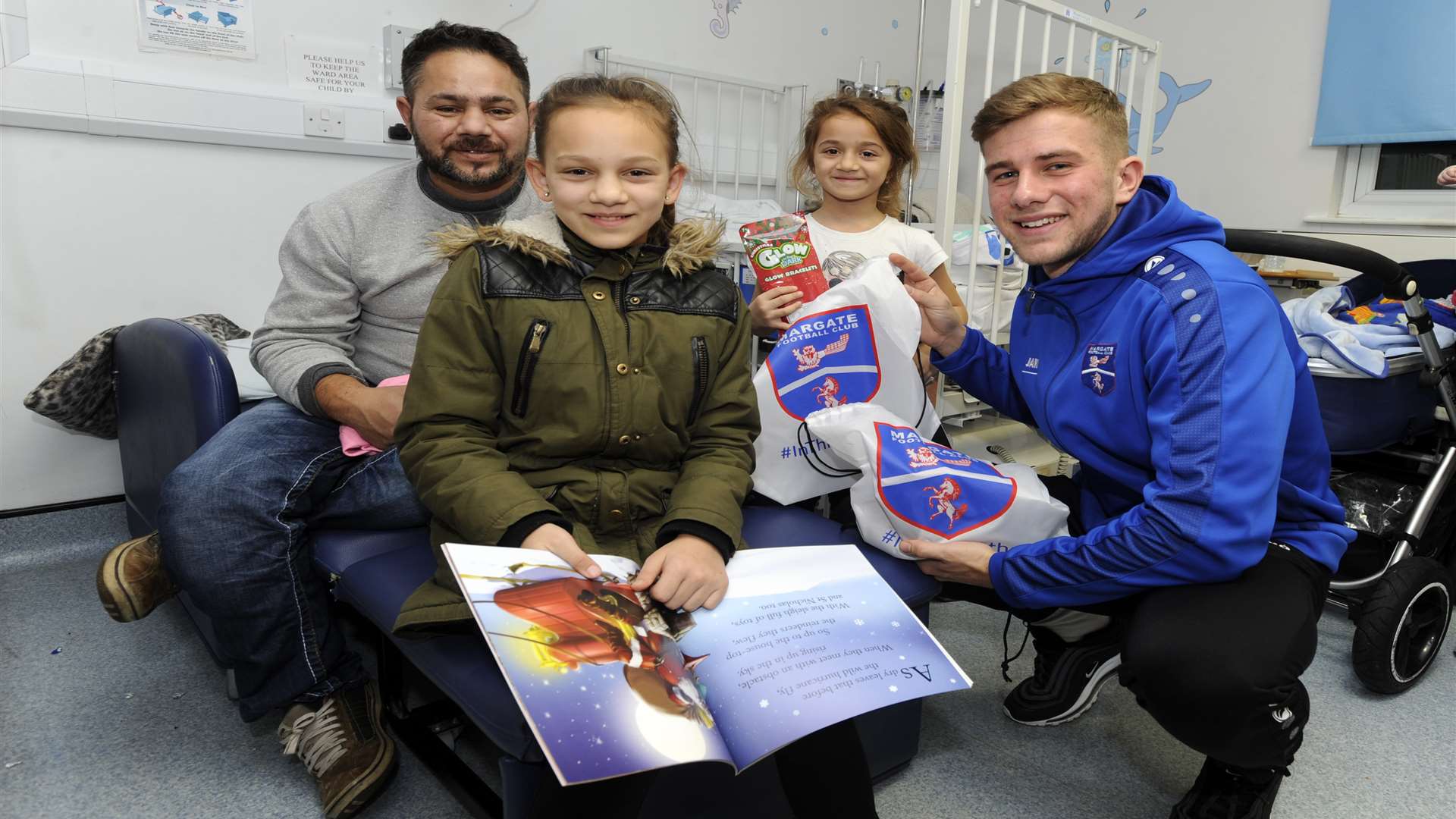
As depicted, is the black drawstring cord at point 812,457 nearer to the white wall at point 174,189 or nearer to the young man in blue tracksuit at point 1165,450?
the young man in blue tracksuit at point 1165,450

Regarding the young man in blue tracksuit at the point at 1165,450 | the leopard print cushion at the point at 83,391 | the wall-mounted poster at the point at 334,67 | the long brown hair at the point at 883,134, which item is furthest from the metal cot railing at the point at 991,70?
the leopard print cushion at the point at 83,391

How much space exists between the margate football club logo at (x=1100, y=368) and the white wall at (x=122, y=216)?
1993 millimetres

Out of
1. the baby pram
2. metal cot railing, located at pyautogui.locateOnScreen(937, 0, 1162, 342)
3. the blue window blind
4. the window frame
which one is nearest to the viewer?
the baby pram

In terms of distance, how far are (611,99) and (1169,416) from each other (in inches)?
30.9

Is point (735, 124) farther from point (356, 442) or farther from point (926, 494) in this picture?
point (926, 494)

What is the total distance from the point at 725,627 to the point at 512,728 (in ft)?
0.78

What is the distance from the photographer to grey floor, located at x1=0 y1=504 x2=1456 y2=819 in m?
1.26

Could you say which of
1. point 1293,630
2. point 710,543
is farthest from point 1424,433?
point 710,543

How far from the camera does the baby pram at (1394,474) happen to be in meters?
1.53

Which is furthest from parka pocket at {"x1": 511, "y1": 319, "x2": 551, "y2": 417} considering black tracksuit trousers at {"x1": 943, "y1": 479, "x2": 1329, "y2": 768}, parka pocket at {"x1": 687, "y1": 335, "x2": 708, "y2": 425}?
black tracksuit trousers at {"x1": 943, "y1": 479, "x2": 1329, "y2": 768}

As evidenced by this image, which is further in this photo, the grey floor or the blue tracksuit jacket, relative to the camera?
the grey floor

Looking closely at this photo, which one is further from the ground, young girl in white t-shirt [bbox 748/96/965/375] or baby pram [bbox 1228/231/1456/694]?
young girl in white t-shirt [bbox 748/96/965/375]

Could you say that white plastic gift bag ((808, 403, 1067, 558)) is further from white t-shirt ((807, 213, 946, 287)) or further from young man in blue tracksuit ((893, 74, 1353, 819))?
white t-shirt ((807, 213, 946, 287))

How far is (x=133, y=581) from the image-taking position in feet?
4.40
